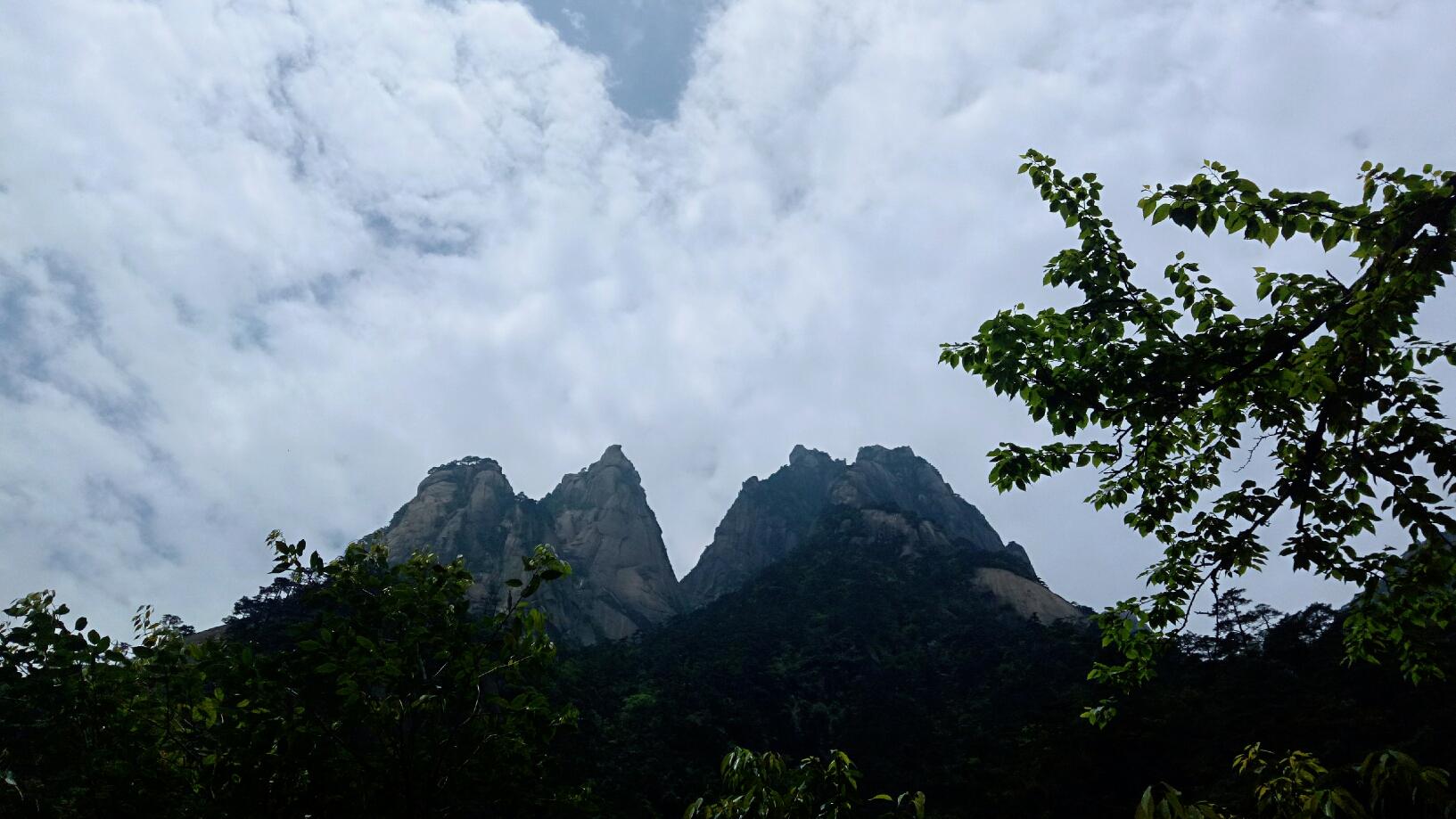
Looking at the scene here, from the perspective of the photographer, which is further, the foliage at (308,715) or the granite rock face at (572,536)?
the granite rock face at (572,536)

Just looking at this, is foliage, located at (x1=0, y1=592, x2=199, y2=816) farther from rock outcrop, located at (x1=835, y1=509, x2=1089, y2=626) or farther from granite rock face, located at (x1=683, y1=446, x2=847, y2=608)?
granite rock face, located at (x1=683, y1=446, x2=847, y2=608)

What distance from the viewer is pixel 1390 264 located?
3.53 m

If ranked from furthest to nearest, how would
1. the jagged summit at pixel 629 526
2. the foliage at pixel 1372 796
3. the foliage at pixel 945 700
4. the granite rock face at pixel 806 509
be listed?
the granite rock face at pixel 806 509, the jagged summit at pixel 629 526, the foliage at pixel 945 700, the foliage at pixel 1372 796

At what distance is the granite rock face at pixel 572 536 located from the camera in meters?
76.5

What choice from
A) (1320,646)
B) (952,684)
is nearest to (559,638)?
(952,684)

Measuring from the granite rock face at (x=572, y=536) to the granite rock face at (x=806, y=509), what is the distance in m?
12.1

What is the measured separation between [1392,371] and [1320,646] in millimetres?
38895

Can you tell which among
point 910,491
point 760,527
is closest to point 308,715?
point 760,527

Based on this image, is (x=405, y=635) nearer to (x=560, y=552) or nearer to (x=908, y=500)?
(x=560, y=552)

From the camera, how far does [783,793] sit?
3.39 metres

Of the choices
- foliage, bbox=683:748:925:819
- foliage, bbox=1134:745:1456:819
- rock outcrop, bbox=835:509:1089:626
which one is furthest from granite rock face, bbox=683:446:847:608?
foliage, bbox=1134:745:1456:819

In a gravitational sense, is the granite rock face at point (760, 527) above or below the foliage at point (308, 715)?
above

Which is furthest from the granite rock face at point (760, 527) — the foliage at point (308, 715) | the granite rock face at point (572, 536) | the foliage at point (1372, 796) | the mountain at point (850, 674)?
the foliage at point (1372, 796)

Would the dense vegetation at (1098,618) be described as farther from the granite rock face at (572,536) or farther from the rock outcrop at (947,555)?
the rock outcrop at (947,555)
